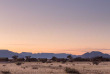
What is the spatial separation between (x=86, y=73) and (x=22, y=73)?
376 inches

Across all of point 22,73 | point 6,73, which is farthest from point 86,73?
point 6,73

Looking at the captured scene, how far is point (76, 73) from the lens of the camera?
28.5m

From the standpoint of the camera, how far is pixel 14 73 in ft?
94.0

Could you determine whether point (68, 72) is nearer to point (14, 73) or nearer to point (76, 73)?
point (76, 73)

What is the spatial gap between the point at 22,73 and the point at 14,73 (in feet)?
3.86

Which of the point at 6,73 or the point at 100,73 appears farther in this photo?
the point at 100,73

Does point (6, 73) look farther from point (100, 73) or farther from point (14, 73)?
point (100, 73)

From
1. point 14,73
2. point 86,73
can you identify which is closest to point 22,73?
point 14,73

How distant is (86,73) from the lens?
96.9ft

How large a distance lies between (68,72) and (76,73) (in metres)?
1.53

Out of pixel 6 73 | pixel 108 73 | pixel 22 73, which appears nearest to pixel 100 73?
pixel 108 73

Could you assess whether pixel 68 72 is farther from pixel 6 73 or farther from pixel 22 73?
pixel 6 73

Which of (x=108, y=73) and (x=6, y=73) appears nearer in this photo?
(x=6, y=73)

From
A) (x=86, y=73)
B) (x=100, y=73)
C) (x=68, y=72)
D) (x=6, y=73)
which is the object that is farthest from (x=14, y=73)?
(x=100, y=73)
